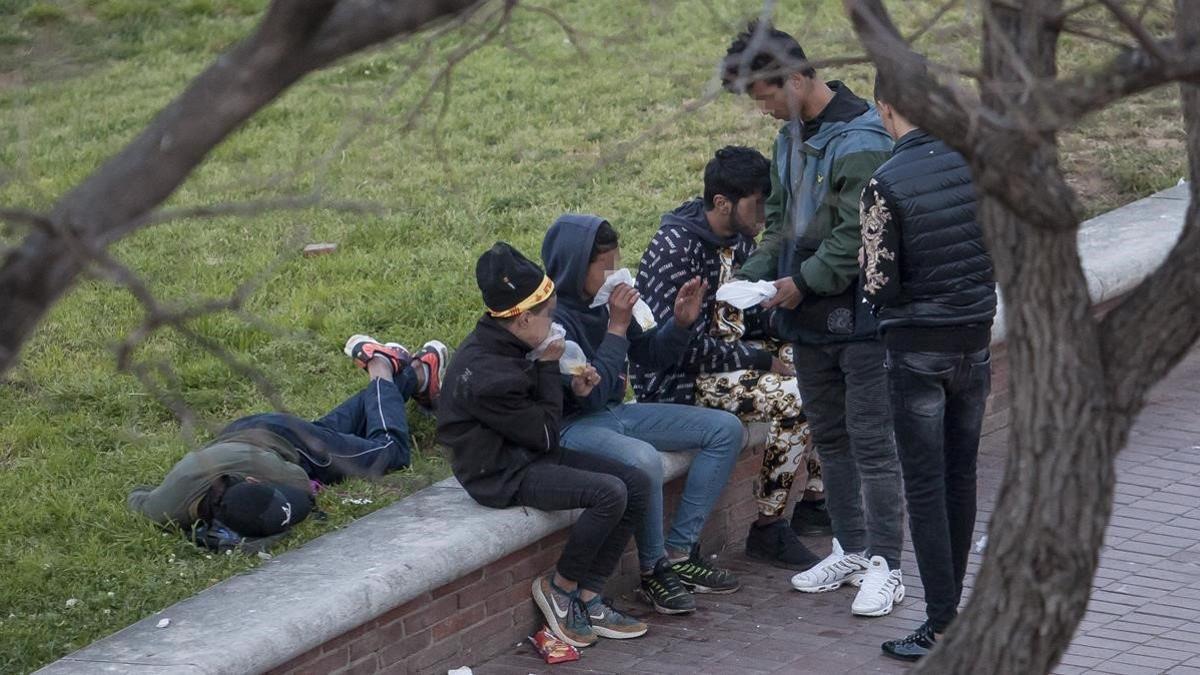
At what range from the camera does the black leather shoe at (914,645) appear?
5.77m

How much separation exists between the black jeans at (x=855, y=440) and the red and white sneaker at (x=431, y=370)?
179 centimetres

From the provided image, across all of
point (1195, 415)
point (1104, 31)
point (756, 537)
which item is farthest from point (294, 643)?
point (1195, 415)

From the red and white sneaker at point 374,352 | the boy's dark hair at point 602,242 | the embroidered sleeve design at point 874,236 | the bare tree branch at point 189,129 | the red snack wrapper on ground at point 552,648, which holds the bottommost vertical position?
the red snack wrapper on ground at point 552,648

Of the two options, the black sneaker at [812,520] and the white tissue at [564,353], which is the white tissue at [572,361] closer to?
the white tissue at [564,353]

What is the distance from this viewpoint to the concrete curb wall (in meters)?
4.96

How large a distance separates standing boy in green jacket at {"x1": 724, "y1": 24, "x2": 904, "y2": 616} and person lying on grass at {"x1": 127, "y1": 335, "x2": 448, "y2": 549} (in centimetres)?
167

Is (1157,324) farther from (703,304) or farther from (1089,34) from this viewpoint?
(703,304)

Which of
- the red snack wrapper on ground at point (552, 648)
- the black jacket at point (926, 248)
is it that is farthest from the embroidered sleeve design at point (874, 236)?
the red snack wrapper on ground at point (552, 648)

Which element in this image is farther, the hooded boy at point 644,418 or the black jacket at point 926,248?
the hooded boy at point 644,418

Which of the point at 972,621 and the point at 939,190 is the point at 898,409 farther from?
the point at 972,621

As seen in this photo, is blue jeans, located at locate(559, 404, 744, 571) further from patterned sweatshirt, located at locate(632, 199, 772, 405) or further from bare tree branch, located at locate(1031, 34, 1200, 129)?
bare tree branch, located at locate(1031, 34, 1200, 129)

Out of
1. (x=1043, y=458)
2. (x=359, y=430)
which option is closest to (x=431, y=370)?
(x=359, y=430)

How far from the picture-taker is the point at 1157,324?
3.66 m

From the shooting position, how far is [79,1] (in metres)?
4.04
